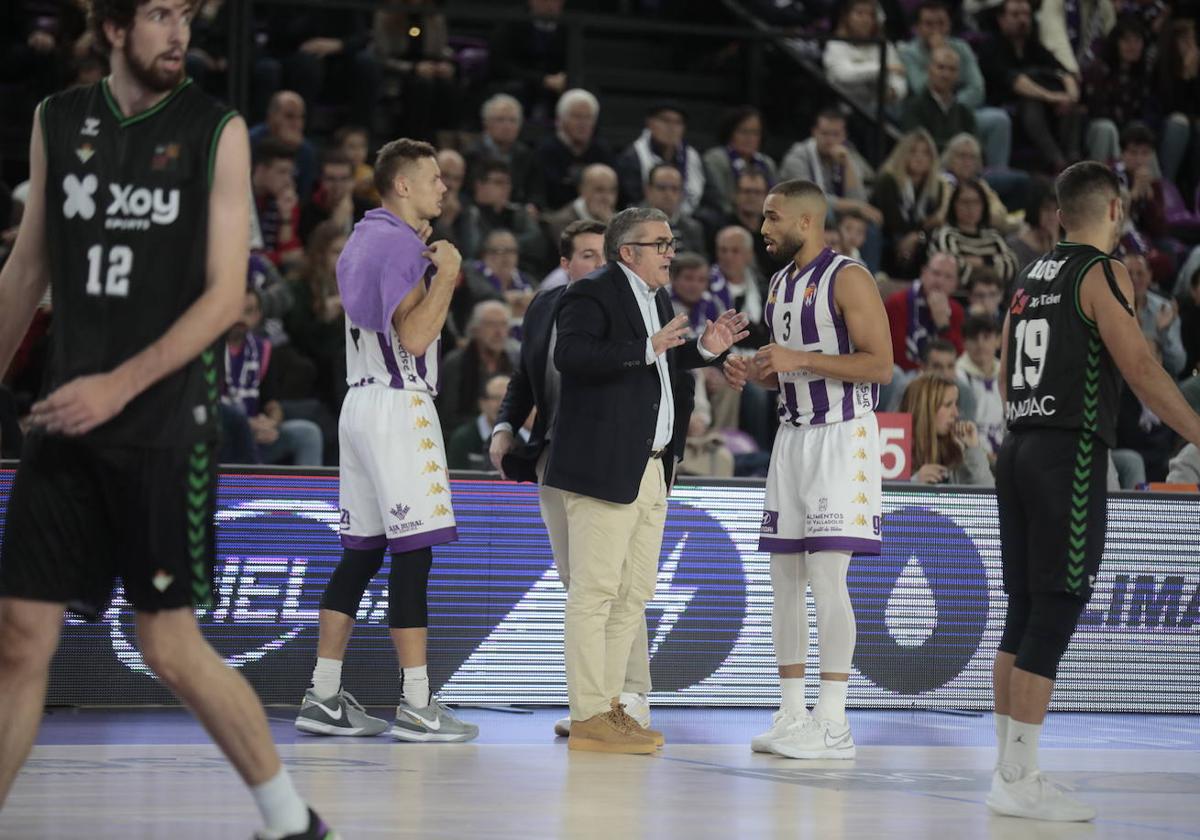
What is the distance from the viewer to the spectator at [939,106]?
47.7ft

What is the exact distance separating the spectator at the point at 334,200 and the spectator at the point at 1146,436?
5685 mm

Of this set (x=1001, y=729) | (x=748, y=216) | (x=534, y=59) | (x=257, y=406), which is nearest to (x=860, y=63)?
(x=748, y=216)

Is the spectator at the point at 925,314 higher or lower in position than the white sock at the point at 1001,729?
higher

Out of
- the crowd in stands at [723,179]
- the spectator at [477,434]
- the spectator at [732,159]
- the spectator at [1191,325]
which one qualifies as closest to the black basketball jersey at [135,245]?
the crowd in stands at [723,179]

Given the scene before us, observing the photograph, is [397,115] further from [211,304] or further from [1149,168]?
[211,304]

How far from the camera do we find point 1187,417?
17.7ft

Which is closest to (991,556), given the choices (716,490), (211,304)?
(716,490)

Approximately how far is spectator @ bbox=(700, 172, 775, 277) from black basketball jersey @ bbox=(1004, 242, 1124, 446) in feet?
23.3

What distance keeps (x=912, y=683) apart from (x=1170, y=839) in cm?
334

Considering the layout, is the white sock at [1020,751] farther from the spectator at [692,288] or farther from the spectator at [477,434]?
the spectator at [692,288]

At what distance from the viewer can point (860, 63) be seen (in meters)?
14.7

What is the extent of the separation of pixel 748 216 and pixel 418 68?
272cm

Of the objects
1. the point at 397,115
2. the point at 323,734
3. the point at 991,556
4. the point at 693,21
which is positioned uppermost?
the point at 693,21

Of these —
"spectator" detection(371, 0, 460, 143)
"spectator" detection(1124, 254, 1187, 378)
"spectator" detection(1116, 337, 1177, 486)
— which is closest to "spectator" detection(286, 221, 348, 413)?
"spectator" detection(371, 0, 460, 143)
